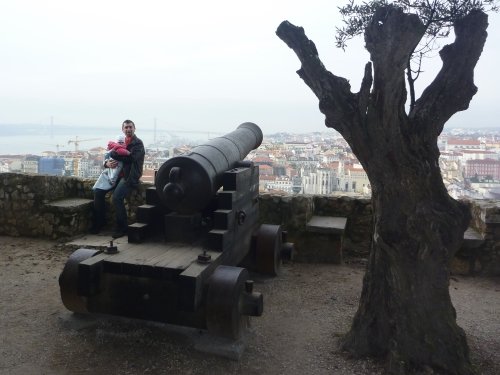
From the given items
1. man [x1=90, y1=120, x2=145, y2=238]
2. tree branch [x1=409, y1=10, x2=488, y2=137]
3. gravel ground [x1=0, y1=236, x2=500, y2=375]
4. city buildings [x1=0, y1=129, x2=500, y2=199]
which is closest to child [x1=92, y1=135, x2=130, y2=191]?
man [x1=90, y1=120, x2=145, y2=238]

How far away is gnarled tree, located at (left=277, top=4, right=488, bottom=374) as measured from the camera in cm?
322

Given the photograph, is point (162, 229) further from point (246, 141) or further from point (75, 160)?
point (75, 160)

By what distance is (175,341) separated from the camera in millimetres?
3730

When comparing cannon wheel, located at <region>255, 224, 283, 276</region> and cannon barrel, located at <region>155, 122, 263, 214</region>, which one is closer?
cannon barrel, located at <region>155, 122, 263, 214</region>

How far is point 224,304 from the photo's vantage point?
3387 millimetres

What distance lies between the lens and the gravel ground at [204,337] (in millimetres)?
3383

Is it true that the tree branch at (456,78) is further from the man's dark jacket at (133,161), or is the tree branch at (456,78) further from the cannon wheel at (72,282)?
the man's dark jacket at (133,161)

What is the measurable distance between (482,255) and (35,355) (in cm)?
501

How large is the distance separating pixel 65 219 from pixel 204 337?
369 centimetres

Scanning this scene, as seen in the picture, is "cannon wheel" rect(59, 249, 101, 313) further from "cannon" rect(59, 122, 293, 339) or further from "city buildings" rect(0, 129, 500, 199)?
"city buildings" rect(0, 129, 500, 199)

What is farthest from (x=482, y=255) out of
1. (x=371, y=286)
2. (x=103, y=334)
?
(x=103, y=334)

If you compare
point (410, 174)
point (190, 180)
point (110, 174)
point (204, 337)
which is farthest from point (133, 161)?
point (410, 174)

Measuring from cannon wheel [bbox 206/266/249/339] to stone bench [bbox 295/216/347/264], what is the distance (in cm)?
265

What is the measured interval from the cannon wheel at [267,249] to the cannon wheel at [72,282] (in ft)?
6.50
